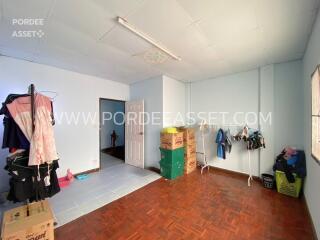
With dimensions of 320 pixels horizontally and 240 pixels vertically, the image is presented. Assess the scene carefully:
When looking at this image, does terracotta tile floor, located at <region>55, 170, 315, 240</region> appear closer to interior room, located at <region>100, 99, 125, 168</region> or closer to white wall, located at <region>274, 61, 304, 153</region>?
white wall, located at <region>274, 61, 304, 153</region>

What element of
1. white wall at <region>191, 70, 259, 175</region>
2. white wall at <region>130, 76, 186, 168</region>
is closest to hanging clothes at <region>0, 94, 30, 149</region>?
white wall at <region>130, 76, 186, 168</region>

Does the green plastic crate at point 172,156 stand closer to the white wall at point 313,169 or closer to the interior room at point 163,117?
the interior room at point 163,117

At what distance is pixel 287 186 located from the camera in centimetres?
276

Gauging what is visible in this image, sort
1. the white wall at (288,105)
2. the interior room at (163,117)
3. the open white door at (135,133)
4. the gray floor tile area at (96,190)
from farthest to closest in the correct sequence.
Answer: the open white door at (135,133) → the white wall at (288,105) → the gray floor tile area at (96,190) → the interior room at (163,117)

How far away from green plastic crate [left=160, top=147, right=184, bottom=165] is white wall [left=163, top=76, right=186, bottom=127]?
2.58 feet

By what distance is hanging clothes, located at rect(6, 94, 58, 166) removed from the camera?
5.39 ft

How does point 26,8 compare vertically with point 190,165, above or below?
above

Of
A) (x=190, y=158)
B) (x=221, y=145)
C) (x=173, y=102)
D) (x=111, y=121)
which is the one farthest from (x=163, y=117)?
(x=111, y=121)

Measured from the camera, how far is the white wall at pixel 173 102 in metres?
4.12

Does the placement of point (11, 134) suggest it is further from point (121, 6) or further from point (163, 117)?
point (163, 117)

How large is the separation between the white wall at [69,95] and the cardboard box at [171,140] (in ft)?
6.39

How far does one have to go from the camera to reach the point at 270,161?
3316mm

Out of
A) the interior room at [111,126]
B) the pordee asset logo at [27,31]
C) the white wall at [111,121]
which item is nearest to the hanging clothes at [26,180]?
the pordee asset logo at [27,31]

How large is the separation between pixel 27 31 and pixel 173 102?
3.32 m
